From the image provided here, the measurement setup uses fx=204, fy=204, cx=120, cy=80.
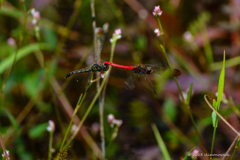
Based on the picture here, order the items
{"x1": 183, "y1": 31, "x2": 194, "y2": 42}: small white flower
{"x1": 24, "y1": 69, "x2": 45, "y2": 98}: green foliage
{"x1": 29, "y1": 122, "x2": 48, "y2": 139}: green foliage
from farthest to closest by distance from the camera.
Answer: {"x1": 183, "y1": 31, "x2": 194, "y2": 42}: small white flower
{"x1": 24, "y1": 69, "x2": 45, "y2": 98}: green foliage
{"x1": 29, "y1": 122, "x2": 48, "y2": 139}: green foliage

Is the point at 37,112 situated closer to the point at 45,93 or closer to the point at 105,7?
the point at 45,93

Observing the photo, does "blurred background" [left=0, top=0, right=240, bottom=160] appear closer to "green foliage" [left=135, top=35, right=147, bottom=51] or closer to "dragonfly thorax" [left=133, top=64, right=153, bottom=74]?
"green foliage" [left=135, top=35, right=147, bottom=51]

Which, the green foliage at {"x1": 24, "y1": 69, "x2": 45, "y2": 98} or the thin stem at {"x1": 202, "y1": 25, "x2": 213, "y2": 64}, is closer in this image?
the green foliage at {"x1": 24, "y1": 69, "x2": 45, "y2": 98}

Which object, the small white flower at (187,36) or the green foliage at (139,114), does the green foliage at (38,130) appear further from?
the small white flower at (187,36)

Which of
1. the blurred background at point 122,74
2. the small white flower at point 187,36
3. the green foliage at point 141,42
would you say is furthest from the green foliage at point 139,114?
the small white flower at point 187,36

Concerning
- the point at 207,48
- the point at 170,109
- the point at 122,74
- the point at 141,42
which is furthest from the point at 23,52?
the point at 207,48

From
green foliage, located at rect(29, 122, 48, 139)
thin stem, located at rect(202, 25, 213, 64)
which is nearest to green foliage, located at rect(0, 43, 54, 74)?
green foliage, located at rect(29, 122, 48, 139)

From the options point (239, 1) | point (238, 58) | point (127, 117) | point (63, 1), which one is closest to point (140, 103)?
point (127, 117)

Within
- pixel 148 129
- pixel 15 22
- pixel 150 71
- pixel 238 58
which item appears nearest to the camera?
pixel 150 71
